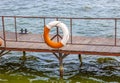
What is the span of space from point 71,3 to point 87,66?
63.8ft

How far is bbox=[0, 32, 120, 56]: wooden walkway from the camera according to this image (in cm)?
1445

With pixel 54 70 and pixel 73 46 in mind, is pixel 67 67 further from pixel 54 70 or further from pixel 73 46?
pixel 73 46

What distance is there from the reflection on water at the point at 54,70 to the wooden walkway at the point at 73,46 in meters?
1.21

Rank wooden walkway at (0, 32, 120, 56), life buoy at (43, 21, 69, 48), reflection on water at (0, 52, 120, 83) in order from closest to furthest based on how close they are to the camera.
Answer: life buoy at (43, 21, 69, 48) < wooden walkway at (0, 32, 120, 56) < reflection on water at (0, 52, 120, 83)

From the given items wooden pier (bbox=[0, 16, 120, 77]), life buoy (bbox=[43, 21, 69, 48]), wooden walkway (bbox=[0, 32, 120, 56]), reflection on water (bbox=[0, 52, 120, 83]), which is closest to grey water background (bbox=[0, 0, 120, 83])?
reflection on water (bbox=[0, 52, 120, 83])

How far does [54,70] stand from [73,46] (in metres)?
1.75

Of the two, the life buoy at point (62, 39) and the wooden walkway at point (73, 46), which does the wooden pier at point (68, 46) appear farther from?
the life buoy at point (62, 39)

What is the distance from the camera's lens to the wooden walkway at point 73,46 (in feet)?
47.4

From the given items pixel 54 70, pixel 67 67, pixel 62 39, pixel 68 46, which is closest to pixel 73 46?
pixel 68 46

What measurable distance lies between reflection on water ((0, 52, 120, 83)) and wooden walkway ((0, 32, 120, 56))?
1206 mm

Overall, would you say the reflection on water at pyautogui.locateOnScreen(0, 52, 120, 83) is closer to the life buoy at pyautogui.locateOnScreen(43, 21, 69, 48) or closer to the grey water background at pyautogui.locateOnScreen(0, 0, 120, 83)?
the grey water background at pyautogui.locateOnScreen(0, 0, 120, 83)

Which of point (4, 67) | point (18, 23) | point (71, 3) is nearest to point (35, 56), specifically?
point (4, 67)

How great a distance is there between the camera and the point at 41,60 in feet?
59.0

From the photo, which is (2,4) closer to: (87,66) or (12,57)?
(12,57)
